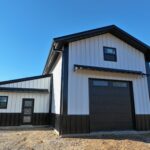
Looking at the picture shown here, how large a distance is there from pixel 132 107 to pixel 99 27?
18.1 ft

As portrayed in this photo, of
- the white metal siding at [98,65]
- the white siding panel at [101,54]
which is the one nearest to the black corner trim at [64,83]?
the white metal siding at [98,65]

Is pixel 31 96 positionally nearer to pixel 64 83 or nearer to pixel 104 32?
pixel 64 83

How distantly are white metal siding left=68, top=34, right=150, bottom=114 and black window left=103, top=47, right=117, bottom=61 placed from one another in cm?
24

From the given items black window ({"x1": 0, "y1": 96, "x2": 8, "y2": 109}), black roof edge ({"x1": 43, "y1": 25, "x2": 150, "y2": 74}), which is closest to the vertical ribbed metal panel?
black window ({"x1": 0, "y1": 96, "x2": 8, "y2": 109})

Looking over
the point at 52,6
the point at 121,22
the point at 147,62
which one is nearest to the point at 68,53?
the point at 52,6

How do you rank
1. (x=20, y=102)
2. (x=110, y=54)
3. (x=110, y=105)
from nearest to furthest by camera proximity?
(x=110, y=105)
(x=110, y=54)
(x=20, y=102)

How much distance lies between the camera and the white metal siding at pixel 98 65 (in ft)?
27.8

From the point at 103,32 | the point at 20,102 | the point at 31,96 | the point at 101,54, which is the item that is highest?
the point at 103,32

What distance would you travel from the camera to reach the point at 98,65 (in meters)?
9.40

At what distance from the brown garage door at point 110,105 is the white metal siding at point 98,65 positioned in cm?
39

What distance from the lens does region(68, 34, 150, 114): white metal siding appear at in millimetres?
8461

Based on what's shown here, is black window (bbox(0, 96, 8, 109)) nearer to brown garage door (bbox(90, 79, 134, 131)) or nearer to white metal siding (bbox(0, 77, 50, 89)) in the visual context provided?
white metal siding (bbox(0, 77, 50, 89))

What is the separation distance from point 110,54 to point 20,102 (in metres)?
7.45

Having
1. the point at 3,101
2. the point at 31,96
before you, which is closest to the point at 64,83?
the point at 31,96
